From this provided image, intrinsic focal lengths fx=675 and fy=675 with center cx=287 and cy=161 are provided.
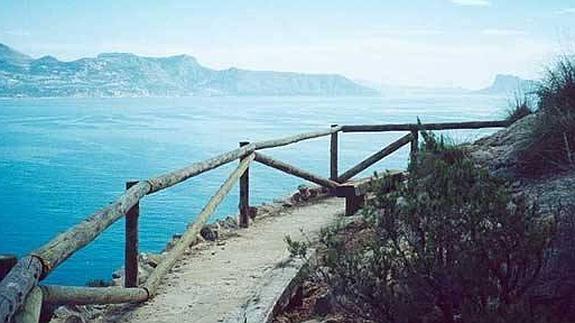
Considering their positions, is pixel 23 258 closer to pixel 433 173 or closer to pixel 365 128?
pixel 433 173

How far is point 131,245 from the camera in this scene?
→ 13.9ft

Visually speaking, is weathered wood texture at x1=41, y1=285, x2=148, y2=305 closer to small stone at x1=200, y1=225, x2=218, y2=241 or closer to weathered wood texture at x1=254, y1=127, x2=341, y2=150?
small stone at x1=200, y1=225, x2=218, y2=241

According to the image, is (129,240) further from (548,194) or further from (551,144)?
(551,144)

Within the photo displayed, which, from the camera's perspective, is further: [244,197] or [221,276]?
[244,197]

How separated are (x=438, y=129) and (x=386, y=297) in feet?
20.0

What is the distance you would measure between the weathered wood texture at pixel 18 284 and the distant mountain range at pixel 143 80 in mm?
26627

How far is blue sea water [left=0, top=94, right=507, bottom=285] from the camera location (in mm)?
9781

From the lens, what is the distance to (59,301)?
2637mm

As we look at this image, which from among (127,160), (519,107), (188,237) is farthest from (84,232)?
(127,160)

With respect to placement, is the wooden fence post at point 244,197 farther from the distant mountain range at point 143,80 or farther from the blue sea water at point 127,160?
the distant mountain range at point 143,80

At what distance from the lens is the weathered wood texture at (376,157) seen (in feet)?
28.8

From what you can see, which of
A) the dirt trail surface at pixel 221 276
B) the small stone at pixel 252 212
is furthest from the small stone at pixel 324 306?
the small stone at pixel 252 212

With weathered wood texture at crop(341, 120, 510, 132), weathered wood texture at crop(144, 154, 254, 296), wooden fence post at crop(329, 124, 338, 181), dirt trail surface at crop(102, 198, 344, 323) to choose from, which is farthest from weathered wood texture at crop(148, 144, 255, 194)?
weathered wood texture at crop(341, 120, 510, 132)

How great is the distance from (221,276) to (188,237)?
451 mm
